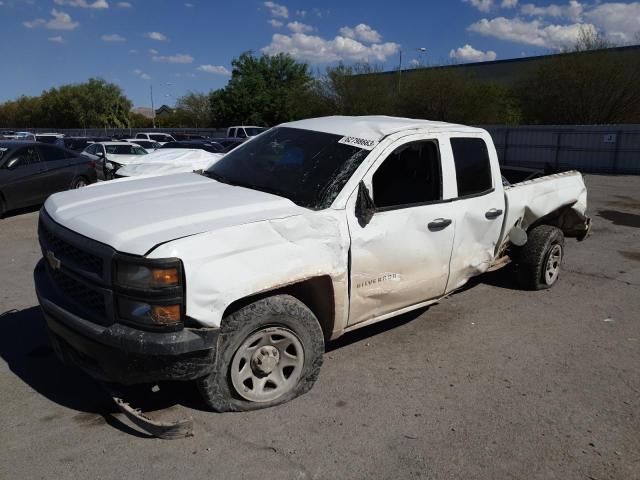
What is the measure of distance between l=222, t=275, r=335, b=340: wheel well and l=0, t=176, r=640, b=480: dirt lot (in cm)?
48

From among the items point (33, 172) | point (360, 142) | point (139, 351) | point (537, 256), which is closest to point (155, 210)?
point (139, 351)

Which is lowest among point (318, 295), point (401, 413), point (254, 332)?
point (401, 413)

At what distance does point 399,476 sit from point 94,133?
202 feet

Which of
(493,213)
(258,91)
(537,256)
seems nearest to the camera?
(493,213)

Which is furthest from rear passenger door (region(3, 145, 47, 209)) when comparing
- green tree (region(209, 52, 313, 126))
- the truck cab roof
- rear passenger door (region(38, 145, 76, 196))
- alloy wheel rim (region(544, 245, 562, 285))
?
green tree (region(209, 52, 313, 126))

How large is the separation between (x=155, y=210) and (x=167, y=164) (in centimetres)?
640

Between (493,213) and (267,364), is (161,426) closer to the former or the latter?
(267,364)

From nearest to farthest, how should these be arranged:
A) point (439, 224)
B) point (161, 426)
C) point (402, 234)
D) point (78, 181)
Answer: point (161, 426) < point (402, 234) < point (439, 224) < point (78, 181)

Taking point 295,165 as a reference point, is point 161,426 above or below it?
below

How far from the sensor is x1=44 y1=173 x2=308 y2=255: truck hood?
306 cm

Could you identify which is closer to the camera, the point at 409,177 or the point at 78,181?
the point at 409,177

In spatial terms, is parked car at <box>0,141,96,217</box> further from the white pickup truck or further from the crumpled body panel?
the crumpled body panel

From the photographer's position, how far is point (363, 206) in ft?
12.4

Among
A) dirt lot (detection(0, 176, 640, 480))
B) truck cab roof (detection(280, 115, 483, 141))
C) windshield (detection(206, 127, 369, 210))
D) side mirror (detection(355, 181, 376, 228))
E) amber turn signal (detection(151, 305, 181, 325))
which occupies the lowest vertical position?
dirt lot (detection(0, 176, 640, 480))
